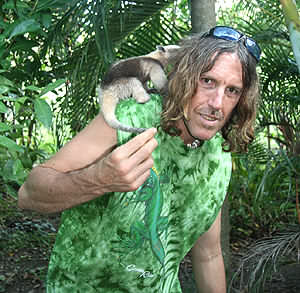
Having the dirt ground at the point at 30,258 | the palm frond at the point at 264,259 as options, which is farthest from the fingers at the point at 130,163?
the dirt ground at the point at 30,258

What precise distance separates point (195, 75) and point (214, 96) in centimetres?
10

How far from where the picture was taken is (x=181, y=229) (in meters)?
1.69

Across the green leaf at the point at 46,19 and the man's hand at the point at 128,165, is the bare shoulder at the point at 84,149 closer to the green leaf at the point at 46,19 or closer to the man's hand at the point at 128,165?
the man's hand at the point at 128,165

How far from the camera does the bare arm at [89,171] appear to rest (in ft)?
3.77

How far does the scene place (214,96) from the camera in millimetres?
1448

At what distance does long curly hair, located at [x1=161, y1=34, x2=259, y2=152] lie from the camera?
145 centimetres

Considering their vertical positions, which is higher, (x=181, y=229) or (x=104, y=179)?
(x=104, y=179)

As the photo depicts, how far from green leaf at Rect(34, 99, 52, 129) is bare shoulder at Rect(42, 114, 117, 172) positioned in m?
0.13

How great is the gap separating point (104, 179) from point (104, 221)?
0.36 metres

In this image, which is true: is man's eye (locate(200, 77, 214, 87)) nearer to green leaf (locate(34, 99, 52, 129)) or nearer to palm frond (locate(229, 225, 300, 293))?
green leaf (locate(34, 99, 52, 129))

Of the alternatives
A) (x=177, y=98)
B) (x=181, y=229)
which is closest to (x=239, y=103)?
(x=177, y=98)

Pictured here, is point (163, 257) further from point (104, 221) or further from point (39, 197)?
point (39, 197)

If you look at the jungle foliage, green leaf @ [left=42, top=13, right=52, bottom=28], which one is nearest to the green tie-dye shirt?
the jungle foliage

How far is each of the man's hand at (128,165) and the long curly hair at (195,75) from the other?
295 millimetres
